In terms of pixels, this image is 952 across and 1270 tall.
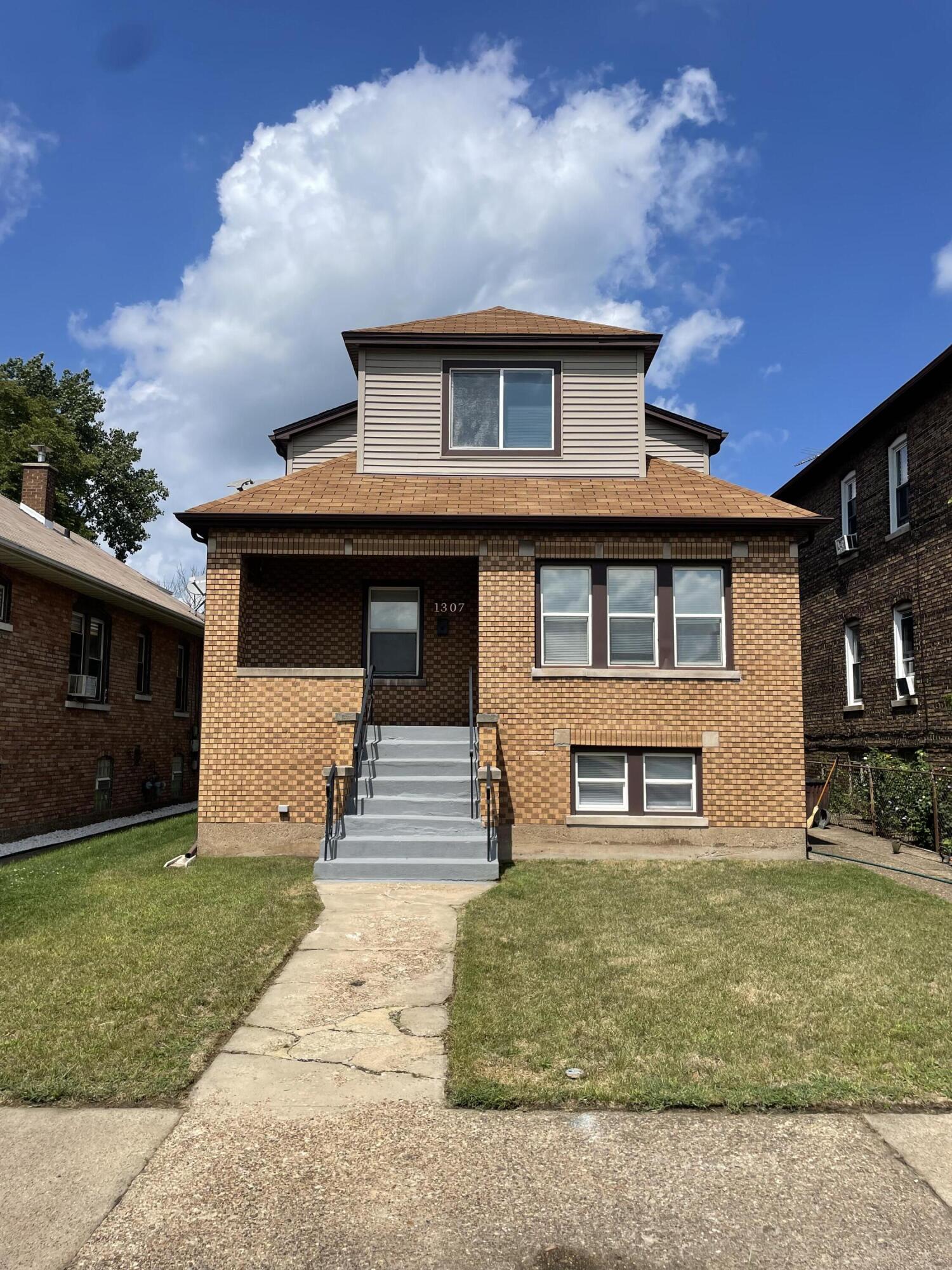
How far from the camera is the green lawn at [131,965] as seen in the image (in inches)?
181

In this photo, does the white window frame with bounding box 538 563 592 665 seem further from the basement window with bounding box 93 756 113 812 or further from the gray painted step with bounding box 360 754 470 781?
the basement window with bounding box 93 756 113 812

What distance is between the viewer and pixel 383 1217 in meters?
3.31

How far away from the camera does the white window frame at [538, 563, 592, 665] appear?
1186cm

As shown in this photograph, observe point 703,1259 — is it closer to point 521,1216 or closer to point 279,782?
point 521,1216

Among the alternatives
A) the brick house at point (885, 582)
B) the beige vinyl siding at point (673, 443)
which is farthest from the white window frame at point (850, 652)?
the beige vinyl siding at point (673, 443)

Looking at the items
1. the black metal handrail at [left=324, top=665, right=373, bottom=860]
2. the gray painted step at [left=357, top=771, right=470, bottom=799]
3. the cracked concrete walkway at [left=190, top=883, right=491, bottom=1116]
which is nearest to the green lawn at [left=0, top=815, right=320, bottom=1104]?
the cracked concrete walkway at [left=190, top=883, right=491, bottom=1116]

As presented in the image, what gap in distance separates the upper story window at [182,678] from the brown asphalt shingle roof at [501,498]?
Answer: 972 centimetres

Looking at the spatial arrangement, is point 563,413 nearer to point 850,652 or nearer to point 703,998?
point 850,652

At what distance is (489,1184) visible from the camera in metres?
3.55

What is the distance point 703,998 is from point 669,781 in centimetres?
601

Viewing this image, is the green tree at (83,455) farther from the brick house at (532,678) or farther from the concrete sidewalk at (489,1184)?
the concrete sidewalk at (489,1184)

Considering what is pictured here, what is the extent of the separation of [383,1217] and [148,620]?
17673 mm

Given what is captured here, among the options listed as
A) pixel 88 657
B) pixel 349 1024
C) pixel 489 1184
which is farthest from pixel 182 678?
pixel 489 1184

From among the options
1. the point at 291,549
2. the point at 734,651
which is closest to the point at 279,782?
the point at 291,549
